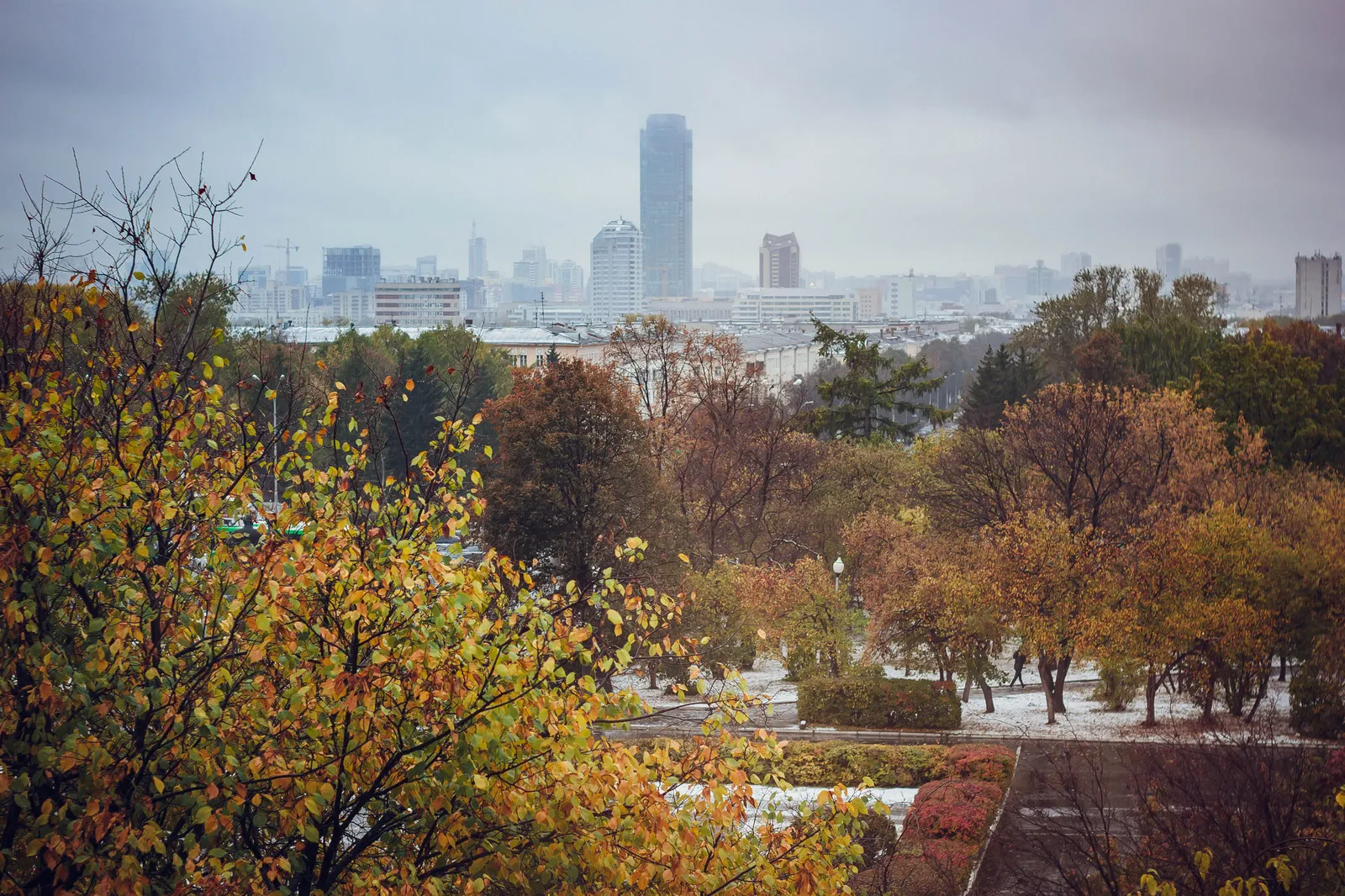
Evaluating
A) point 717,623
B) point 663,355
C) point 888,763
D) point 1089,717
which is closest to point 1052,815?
point 888,763

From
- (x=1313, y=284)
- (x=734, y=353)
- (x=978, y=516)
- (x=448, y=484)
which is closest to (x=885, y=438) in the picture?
(x=734, y=353)

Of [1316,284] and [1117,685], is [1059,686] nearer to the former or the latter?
[1117,685]

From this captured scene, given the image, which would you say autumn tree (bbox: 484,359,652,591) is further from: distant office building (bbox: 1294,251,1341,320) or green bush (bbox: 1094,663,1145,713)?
distant office building (bbox: 1294,251,1341,320)

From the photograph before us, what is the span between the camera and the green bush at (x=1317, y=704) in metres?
22.2

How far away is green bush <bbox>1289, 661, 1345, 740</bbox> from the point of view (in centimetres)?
2222

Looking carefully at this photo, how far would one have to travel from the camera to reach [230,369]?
122 ft

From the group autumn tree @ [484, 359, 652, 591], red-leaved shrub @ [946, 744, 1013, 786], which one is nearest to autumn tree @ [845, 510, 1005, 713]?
red-leaved shrub @ [946, 744, 1013, 786]

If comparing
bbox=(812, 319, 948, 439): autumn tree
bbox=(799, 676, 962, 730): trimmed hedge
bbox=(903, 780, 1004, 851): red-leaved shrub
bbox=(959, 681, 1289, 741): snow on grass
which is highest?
Result: bbox=(812, 319, 948, 439): autumn tree

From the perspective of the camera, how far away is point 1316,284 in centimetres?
19462

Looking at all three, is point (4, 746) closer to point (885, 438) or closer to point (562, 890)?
point (562, 890)

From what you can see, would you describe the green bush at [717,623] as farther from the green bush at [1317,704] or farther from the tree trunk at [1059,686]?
the green bush at [1317,704]

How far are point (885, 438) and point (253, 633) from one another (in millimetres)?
41747

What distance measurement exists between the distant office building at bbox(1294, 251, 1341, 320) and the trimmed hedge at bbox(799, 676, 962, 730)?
181741 mm

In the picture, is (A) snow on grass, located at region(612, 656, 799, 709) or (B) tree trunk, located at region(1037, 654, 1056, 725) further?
(A) snow on grass, located at region(612, 656, 799, 709)
